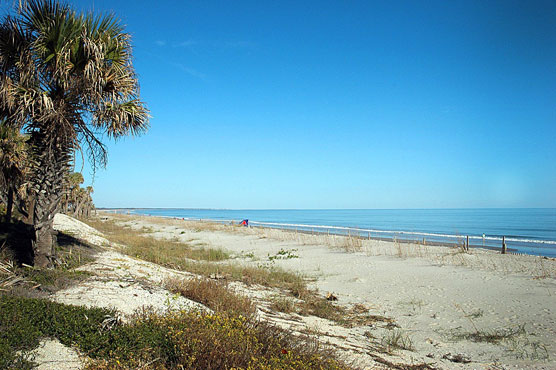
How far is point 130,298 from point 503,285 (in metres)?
12.9

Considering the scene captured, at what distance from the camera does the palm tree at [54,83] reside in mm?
7359

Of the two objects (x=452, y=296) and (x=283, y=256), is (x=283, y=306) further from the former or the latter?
(x=283, y=256)

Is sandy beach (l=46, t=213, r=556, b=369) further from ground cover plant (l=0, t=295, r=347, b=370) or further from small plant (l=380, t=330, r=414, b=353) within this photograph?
ground cover plant (l=0, t=295, r=347, b=370)

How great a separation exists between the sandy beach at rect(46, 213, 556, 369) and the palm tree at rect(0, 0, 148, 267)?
2.61m

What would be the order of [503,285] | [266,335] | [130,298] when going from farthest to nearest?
[503,285], [130,298], [266,335]

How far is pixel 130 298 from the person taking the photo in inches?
250

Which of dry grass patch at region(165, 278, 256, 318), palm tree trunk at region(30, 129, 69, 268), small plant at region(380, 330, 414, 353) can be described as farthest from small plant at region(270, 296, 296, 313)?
palm tree trunk at region(30, 129, 69, 268)

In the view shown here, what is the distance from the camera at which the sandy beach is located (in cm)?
609

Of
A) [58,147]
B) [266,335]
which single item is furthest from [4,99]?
[266,335]

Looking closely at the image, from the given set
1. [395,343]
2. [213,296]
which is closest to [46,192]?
[213,296]

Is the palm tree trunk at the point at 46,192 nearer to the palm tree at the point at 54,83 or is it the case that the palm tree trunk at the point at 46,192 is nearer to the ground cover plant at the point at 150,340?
the palm tree at the point at 54,83

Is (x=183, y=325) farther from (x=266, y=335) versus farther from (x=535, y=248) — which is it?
(x=535, y=248)

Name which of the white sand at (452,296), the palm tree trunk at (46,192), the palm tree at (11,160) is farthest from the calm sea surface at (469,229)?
the palm tree at (11,160)

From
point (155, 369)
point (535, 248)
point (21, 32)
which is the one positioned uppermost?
point (21, 32)
